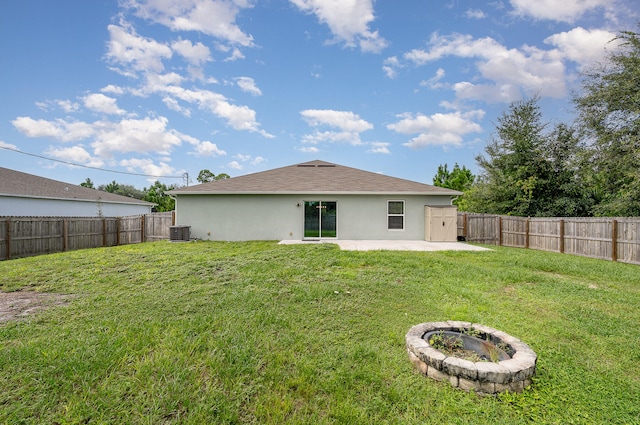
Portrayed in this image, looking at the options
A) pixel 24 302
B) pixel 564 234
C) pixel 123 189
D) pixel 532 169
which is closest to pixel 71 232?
pixel 24 302

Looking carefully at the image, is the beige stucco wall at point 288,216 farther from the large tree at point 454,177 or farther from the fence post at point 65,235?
the large tree at point 454,177

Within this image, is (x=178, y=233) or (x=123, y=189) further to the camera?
(x=123, y=189)

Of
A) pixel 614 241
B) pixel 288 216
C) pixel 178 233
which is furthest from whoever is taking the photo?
pixel 288 216

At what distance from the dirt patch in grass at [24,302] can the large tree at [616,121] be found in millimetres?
18208

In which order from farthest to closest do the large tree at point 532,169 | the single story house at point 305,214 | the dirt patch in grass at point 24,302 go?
the large tree at point 532,169 < the single story house at point 305,214 < the dirt patch in grass at point 24,302

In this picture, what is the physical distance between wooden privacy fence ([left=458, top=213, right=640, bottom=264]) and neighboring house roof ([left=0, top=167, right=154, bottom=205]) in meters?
22.6

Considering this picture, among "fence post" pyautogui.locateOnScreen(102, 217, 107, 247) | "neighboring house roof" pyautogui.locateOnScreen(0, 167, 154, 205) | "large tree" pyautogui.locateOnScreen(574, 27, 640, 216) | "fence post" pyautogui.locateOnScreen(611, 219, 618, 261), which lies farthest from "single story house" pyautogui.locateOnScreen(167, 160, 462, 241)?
"neighboring house roof" pyautogui.locateOnScreen(0, 167, 154, 205)

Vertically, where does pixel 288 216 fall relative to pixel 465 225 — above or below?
above

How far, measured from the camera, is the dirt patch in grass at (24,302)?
3965 millimetres

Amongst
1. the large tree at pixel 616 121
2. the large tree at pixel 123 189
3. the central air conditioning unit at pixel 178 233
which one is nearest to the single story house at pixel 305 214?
the central air conditioning unit at pixel 178 233

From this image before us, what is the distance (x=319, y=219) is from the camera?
42.5 ft

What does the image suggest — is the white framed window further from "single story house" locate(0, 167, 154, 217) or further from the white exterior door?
"single story house" locate(0, 167, 154, 217)

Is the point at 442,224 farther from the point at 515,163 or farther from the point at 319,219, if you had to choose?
the point at 515,163

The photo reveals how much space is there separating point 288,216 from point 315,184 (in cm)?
191
